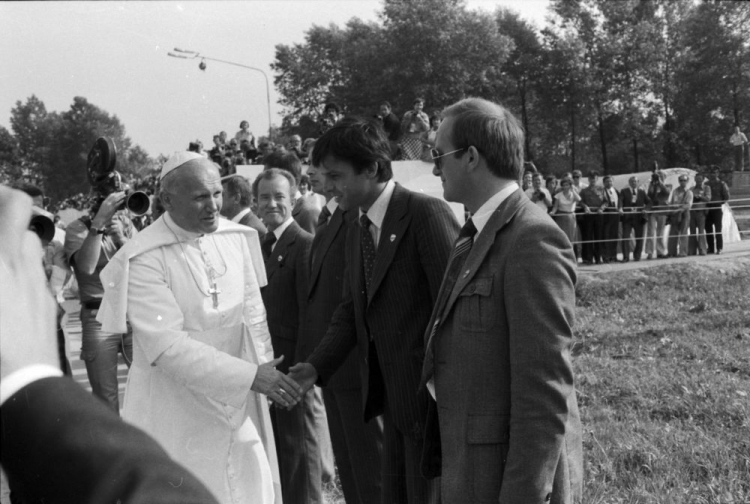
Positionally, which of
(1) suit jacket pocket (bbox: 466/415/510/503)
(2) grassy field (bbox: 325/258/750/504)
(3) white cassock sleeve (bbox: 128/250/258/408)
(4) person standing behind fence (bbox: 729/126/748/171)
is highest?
(4) person standing behind fence (bbox: 729/126/748/171)

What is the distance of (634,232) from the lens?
1447 cm

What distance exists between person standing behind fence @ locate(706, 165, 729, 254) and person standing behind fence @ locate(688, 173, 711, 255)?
13cm

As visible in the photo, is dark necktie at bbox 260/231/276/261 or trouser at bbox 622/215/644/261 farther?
trouser at bbox 622/215/644/261

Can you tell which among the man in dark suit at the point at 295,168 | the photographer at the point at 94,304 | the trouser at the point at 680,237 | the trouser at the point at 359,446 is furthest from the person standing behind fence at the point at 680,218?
the trouser at the point at 359,446

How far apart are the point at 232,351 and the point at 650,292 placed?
30.8 feet

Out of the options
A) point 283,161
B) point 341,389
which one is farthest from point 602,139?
point 341,389

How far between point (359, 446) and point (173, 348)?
118 centimetres

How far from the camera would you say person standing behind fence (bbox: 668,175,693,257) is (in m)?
14.4

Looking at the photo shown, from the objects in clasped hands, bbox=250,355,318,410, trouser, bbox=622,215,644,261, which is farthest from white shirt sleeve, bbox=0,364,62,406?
trouser, bbox=622,215,644,261

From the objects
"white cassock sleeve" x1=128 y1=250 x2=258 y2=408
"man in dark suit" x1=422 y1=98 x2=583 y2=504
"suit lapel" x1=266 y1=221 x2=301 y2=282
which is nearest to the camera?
"man in dark suit" x1=422 y1=98 x2=583 y2=504

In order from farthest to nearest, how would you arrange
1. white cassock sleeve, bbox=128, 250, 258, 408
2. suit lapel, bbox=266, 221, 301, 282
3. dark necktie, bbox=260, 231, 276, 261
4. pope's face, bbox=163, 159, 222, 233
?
dark necktie, bbox=260, 231, 276, 261 < suit lapel, bbox=266, 221, 301, 282 < pope's face, bbox=163, 159, 222, 233 < white cassock sleeve, bbox=128, 250, 258, 408

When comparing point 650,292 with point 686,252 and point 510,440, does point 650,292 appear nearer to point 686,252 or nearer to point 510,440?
point 686,252

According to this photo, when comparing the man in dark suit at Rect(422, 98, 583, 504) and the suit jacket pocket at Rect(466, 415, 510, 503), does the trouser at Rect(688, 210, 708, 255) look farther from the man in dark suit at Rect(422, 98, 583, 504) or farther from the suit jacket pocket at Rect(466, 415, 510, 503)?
the suit jacket pocket at Rect(466, 415, 510, 503)

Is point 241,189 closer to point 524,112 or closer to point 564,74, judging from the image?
point 564,74
